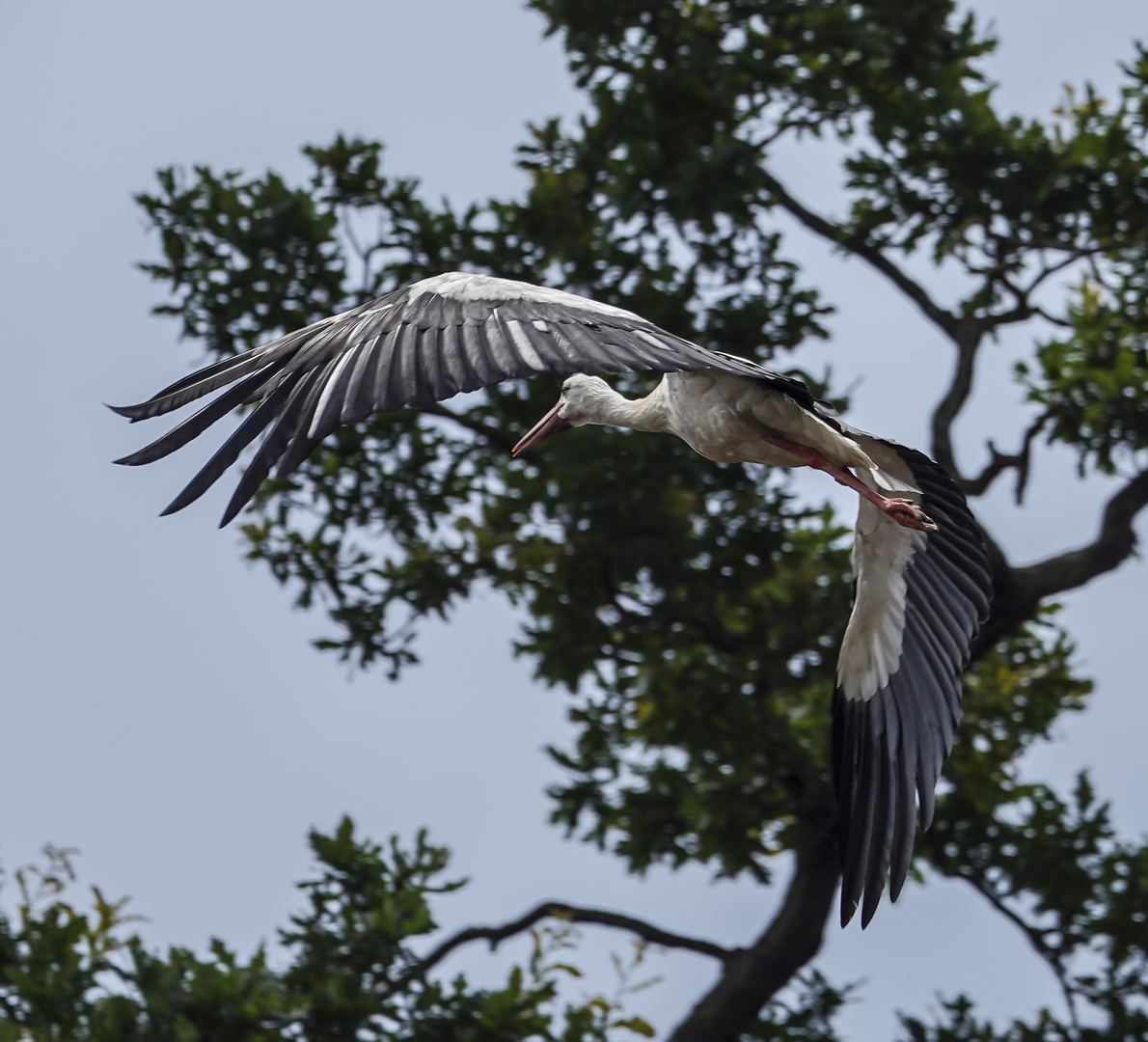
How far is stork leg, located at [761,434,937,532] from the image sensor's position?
536cm

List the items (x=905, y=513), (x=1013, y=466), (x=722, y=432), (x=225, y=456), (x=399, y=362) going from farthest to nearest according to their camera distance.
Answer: (x=1013, y=466) < (x=722, y=432) < (x=905, y=513) < (x=399, y=362) < (x=225, y=456)

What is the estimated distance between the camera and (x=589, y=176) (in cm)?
886

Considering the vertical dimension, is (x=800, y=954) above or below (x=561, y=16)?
below

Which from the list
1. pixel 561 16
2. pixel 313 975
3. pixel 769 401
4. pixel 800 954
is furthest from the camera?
pixel 800 954

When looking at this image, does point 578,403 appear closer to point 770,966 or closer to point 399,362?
point 399,362

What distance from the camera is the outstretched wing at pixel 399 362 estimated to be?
427cm

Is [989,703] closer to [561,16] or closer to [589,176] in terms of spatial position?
[589,176]

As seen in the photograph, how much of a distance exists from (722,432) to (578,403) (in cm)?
126

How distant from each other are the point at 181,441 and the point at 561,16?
489cm

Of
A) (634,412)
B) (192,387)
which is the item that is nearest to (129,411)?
(192,387)

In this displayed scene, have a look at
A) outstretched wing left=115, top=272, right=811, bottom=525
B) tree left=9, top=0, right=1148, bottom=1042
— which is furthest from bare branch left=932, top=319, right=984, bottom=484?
outstretched wing left=115, top=272, right=811, bottom=525

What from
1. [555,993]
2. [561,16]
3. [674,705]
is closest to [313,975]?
[555,993]

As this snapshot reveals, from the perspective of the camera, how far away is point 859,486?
5.60 metres

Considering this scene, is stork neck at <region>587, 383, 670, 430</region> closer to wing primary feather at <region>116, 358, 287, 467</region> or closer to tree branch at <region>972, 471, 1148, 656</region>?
wing primary feather at <region>116, 358, 287, 467</region>
